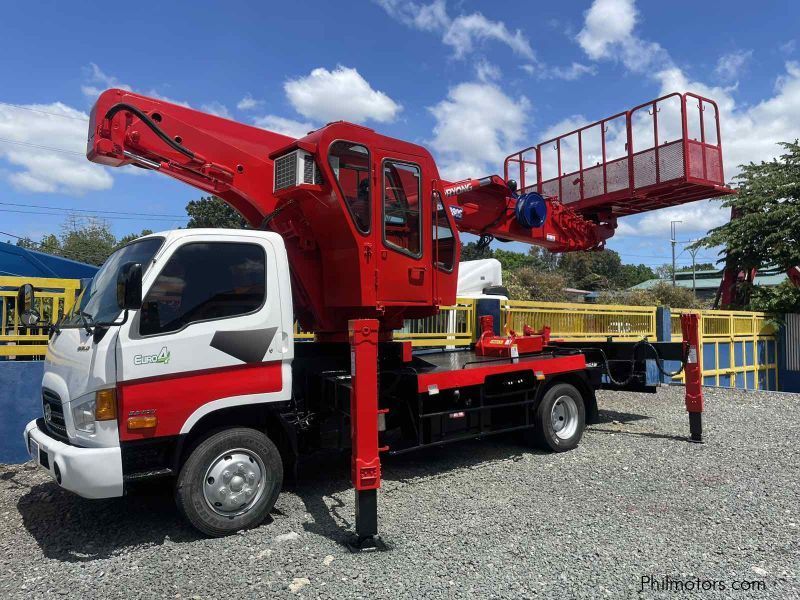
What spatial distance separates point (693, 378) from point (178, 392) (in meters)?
6.79

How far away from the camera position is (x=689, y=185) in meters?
7.89

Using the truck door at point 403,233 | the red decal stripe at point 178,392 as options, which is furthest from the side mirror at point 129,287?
the truck door at point 403,233

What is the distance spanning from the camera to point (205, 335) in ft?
15.1

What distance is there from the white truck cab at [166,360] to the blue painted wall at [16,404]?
2.40 meters

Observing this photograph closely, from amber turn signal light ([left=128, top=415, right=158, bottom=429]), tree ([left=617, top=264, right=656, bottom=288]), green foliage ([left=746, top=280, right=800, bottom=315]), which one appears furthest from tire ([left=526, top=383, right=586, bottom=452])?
tree ([left=617, top=264, right=656, bottom=288])

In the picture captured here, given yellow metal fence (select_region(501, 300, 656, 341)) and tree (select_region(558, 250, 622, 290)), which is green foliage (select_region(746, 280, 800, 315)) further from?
tree (select_region(558, 250, 622, 290))

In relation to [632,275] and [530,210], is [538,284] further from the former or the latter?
[632,275]

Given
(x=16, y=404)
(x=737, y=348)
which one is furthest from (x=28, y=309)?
(x=737, y=348)

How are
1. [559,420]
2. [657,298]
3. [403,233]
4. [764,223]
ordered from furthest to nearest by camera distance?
[657,298]
[764,223]
[559,420]
[403,233]

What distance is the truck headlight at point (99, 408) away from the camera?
418cm

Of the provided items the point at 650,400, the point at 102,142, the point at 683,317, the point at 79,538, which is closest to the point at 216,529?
the point at 79,538

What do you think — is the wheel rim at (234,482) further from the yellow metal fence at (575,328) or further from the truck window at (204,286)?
the yellow metal fence at (575,328)

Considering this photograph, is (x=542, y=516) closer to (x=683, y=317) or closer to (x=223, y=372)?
(x=223, y=372)

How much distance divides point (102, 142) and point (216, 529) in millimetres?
3365
